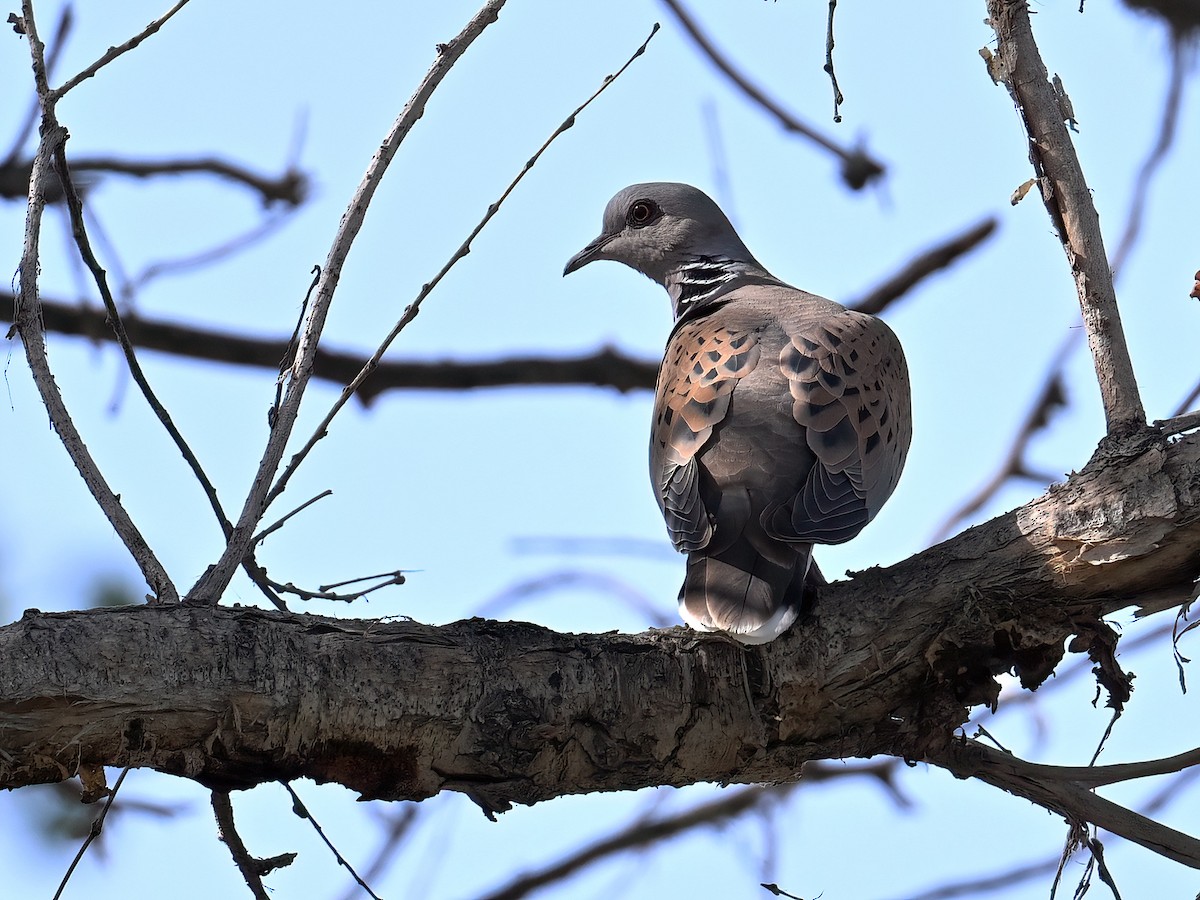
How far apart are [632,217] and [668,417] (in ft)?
5.63

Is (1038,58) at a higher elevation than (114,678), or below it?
higher

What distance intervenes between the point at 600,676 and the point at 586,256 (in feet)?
9.41

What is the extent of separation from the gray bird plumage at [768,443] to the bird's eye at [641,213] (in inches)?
33.3

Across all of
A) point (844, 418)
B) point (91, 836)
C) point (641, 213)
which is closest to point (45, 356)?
point (91, 836)

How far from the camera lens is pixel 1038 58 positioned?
274 centimetres

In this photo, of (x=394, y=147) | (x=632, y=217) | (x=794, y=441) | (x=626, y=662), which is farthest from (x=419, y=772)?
(x=632, y=217)

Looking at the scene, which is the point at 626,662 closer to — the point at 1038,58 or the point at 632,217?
the point at 1038,58

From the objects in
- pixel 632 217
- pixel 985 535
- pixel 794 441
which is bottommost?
pixel 985 535

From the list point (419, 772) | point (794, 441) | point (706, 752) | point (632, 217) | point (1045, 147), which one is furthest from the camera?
point (632, 217)

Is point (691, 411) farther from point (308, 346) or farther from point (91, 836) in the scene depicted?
point (91, 836)

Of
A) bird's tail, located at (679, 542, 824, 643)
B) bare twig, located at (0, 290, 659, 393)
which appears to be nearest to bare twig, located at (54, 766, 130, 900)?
bird's tail, located at (679, 542, 824, 643)

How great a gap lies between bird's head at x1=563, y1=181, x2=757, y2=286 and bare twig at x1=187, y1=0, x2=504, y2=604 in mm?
2400

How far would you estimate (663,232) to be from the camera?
195 inches

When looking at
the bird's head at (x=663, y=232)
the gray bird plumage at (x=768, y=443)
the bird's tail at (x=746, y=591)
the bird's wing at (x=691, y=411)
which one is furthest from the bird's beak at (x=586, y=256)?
the bird's tail at (x=746, y=591)
